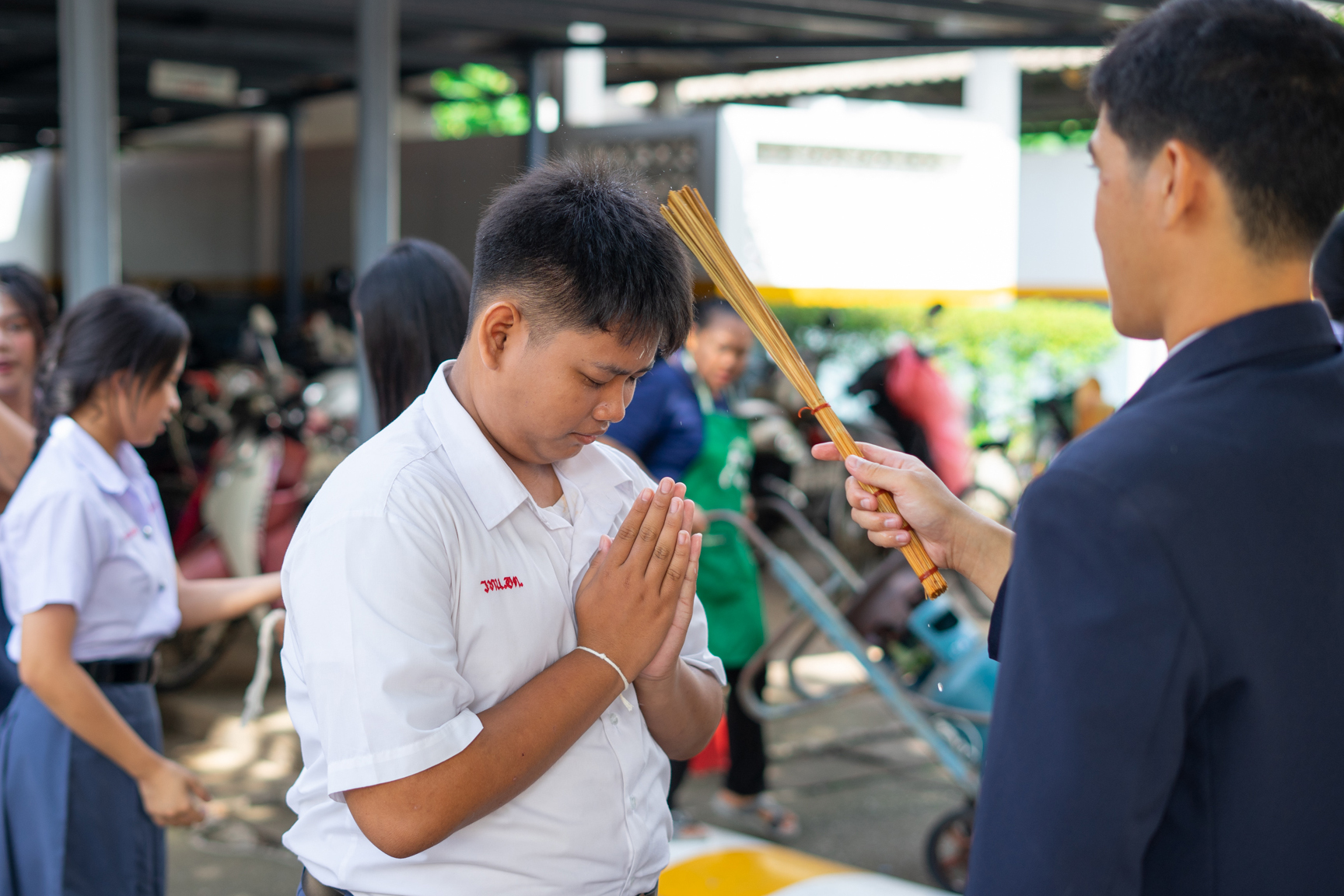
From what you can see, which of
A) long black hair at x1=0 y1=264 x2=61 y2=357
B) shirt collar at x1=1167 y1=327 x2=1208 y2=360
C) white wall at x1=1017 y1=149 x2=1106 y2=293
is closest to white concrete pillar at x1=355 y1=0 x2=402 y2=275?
long black hair at x1=0 y1=264 x2=61 y2=357

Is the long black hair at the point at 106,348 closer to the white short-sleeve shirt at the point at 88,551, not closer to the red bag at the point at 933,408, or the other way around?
the white short-sleeve shirt at the point at 88,551

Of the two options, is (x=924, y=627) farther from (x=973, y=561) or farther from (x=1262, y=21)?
(x=1262, y=21)

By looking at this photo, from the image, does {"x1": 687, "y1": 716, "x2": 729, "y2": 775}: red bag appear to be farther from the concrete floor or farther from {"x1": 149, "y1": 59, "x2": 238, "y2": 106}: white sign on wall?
{"x1": 149, "y1": 59, "x2": 238, "y2": 106}: white sign on wall

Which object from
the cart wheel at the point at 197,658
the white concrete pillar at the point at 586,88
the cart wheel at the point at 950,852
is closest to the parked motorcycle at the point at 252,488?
the cart wheel at the point at 197,658

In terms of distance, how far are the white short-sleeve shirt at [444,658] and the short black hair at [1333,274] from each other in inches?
93.8

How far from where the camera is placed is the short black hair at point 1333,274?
3072 millimetres

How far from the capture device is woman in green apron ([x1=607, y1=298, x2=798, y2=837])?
367 cm

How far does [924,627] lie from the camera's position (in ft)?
11.9

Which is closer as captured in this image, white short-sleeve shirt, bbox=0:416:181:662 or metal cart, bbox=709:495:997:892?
white short-sleeve shirt, bbox=0:416:181:662

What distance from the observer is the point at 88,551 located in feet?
7.31

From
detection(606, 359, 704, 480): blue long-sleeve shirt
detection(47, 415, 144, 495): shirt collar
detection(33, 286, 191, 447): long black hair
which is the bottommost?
detection(606, 359, 704, 480): blue long-sleeve shirt

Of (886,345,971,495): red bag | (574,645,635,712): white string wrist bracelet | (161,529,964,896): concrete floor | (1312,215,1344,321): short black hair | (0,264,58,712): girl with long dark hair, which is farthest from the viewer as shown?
(886,345,971,495): red bag

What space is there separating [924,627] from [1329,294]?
4.59 feet

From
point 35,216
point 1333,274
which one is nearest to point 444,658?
point 1333,274
